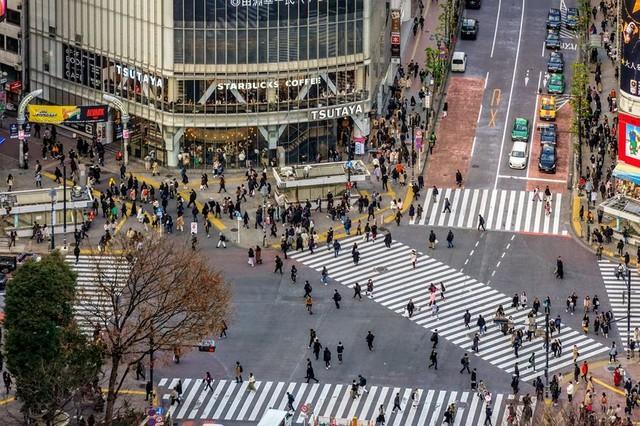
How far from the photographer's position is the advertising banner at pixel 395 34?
191875 millimetres

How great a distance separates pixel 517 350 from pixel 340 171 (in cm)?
3186

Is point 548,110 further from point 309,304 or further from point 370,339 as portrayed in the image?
point 370,339

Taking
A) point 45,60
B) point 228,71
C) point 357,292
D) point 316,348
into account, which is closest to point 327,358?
point 316,348

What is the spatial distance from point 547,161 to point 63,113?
41.5 m

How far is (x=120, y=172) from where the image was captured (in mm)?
177375

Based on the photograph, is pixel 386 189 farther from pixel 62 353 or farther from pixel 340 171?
pixel 62 353

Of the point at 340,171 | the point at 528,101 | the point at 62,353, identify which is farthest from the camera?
the point at 528,101

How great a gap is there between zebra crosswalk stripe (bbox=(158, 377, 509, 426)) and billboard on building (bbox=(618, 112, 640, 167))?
35789mm

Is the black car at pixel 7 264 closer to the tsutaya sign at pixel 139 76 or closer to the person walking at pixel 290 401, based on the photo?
the tsutaya sign at pixel 139 76

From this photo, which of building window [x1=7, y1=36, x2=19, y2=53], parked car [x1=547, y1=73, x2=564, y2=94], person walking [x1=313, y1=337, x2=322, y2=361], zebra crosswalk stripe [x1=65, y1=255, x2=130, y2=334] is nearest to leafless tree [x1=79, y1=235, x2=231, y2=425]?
zebra crosswalk stripe [x1=65, y1=255, x2=130, y2=334]

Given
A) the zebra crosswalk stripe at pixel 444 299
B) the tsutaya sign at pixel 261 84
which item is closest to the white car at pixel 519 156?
the tsutaya sign at pixel 261 84

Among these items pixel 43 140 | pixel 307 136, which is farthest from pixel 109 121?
pixel 307 136

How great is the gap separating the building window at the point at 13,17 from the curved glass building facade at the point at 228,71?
487cm

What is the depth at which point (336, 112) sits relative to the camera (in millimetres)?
179750
